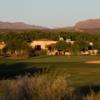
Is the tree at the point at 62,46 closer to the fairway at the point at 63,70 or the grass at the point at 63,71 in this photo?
the fairway at the point at 63,70

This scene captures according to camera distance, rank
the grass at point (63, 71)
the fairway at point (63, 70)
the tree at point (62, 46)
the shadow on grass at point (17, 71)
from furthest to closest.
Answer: the tree at point (62, 46) → the shadow on grass at point (17, 71) → the fairway at point (63, 70) → the grass at point (63, 71)

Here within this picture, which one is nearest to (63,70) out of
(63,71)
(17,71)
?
(63,71)

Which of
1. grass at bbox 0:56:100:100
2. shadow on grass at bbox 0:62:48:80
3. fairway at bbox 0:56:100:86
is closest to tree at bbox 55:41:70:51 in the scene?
fairway at bbox 0:56:100:86

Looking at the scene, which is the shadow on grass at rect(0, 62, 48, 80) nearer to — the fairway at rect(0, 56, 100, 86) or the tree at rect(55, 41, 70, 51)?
the fairway at rect(0, 56, 100, 86)

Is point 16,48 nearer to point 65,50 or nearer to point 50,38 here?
point 65,50

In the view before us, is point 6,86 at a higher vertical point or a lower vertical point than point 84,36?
higher

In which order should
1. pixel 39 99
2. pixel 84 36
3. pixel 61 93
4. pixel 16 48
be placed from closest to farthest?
pixel 39 99
pixel 61 93
pixel 16 48
pixel 84 36

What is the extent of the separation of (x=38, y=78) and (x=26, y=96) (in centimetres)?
202

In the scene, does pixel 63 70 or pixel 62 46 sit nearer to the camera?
pixel 63 70

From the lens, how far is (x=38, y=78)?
16.5 meters

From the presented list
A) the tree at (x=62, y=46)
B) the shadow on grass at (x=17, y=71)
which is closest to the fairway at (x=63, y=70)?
the shadow on grass at (x=17, y=71)

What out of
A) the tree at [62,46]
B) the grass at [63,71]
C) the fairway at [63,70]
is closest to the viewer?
the grass at [63,71]

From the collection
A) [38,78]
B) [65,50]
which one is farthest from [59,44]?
[38,78]

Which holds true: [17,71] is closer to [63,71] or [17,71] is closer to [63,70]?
[63,70]
